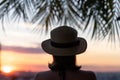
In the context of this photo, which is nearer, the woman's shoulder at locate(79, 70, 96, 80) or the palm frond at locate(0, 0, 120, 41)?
the palm frond at locate(0, 0, 120, 41)

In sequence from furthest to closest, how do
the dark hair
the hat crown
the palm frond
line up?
the hat crown
the dark hair
the palm frond

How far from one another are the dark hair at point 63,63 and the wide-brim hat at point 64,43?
0.08 ft

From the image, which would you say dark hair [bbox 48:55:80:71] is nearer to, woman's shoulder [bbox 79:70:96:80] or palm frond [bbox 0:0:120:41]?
woman's shoulder [bbox 79:70:96:80]

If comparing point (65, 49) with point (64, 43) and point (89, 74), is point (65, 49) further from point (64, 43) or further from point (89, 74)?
point (89, 74)

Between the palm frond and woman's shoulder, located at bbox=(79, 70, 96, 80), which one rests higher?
the palm frond

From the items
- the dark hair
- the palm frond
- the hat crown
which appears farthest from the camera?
the hat crown

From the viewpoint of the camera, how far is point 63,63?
1.44 m

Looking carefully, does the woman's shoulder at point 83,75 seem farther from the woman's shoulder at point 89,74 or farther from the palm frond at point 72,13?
the palm frond at point 72,13

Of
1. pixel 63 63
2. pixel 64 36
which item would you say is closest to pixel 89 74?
pixel 63 63

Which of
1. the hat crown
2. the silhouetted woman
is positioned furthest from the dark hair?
the hat crown

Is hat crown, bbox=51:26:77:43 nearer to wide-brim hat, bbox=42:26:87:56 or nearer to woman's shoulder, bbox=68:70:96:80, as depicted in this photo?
wide-brim hat, bbox=42:26:87:56

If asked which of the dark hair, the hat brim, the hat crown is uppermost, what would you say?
the hat crown

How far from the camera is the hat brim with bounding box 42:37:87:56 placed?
147cm

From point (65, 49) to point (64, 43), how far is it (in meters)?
0.07
